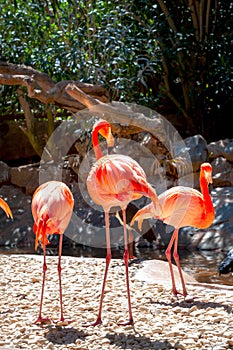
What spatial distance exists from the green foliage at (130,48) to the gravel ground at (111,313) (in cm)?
401

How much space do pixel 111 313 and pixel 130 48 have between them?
5615 millimetres

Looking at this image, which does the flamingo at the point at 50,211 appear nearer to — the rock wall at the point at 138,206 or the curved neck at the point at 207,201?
the curved neck at the point at 207,201

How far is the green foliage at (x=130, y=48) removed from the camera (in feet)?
29.5

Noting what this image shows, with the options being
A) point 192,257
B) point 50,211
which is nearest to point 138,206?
point 192,257

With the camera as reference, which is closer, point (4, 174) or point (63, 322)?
point (63, 322)

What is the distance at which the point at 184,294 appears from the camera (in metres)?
4.48

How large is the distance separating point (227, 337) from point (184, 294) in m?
1.03

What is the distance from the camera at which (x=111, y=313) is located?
411cm

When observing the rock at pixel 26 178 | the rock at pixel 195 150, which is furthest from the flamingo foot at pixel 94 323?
the rock at pixel 26 178

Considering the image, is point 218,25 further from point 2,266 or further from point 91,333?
point 91,333

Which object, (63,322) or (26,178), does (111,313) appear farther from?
(26,178)

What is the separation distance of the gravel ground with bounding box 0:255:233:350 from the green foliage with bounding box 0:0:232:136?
401 cm

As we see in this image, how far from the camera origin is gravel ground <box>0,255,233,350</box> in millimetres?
3477

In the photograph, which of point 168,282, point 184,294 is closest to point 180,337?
point 184,294
